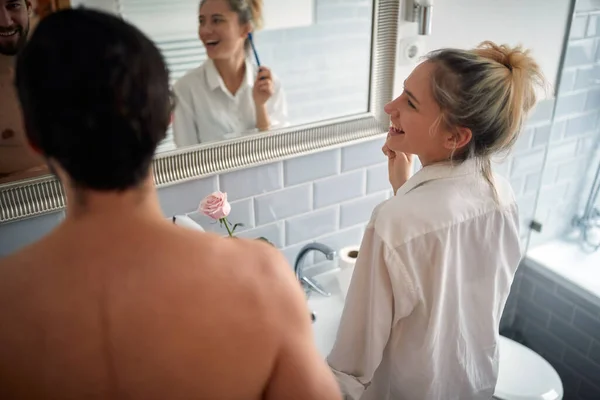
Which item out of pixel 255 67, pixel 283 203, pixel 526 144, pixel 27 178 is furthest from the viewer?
pixel 526 144

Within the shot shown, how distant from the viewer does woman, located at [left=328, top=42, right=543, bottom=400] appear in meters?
0.97

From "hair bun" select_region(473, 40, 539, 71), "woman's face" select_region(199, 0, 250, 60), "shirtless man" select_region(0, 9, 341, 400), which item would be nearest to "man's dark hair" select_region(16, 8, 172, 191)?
"shirtless man" select_region(0, 9, 341, 400)

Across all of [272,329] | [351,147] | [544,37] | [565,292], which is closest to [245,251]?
[272,329]

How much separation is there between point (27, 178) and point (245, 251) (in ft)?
1.83

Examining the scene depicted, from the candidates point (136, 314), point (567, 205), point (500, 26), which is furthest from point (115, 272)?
point (567, 205)

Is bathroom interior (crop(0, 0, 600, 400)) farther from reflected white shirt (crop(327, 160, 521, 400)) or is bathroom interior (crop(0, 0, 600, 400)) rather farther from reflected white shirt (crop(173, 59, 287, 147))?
reflected white shirt (crop(327, 160, 521, 400))

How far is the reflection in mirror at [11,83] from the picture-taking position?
89cm

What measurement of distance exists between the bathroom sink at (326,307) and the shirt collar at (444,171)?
1.58ft

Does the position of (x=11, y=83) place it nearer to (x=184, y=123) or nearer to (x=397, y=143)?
(x=184, y=123)

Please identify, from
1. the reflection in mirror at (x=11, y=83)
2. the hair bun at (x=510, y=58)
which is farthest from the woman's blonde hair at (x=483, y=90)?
the reflection in mirror at (x=11, y=83)

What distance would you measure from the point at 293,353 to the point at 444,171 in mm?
513

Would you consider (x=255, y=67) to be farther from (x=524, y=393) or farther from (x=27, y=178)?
(x=524, y=393)

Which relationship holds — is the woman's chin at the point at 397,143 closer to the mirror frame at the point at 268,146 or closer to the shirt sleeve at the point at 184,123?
the mirror frame at the point at 268,146

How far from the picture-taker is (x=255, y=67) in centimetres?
117
